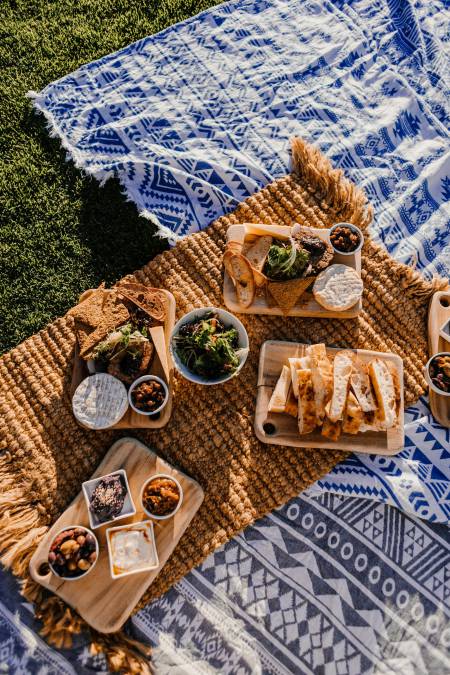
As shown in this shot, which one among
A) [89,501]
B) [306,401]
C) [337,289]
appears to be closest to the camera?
[89,501]

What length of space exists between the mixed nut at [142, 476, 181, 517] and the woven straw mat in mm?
260

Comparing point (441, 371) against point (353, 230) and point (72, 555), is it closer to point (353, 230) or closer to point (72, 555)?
point (353, 230)

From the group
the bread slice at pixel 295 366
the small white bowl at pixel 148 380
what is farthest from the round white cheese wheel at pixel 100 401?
the bread slice at pixel 295 366

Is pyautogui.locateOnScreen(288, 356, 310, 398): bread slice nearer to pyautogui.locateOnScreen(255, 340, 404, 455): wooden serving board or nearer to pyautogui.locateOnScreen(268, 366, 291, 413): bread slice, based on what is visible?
pyautogui.locateOnScreen(268, 366, 291, 413): bread slice

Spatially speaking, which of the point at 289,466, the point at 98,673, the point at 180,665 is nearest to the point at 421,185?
the point at 289,466

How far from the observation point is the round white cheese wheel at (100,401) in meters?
2.95

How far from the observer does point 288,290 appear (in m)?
3.13

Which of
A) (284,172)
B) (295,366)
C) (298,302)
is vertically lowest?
(295,366)

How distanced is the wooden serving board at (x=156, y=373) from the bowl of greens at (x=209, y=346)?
0.18 metres

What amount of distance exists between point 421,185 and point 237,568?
2.91 m

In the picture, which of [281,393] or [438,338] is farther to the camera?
[438,338]

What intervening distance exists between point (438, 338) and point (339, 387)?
85 centimetres

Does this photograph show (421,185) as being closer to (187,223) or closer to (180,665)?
(187,223)

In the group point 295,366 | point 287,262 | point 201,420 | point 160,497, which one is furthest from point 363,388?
point 160,497
